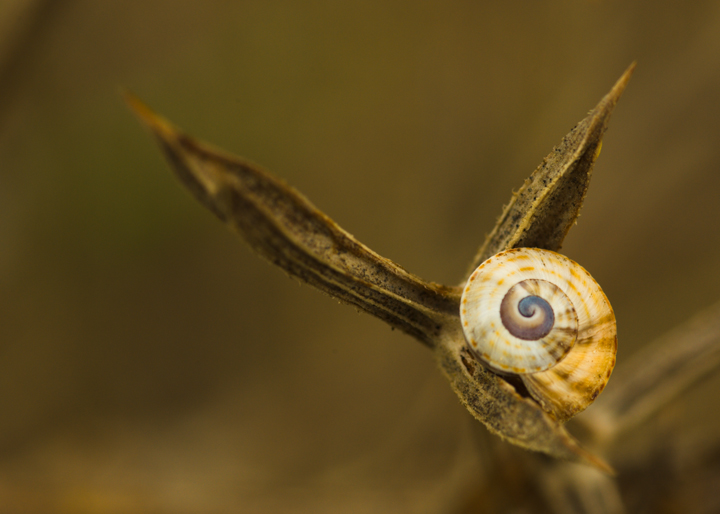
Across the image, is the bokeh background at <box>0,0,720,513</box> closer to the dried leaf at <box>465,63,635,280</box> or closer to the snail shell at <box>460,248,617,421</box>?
the snail shell at <box>460,248,617,421</box>

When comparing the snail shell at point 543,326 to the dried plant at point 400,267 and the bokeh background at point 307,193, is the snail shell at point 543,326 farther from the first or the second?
the bokeh background at point 307,193

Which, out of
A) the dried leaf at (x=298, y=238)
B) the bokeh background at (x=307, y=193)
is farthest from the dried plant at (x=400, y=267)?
the bokeh background at (x=307, y=193)

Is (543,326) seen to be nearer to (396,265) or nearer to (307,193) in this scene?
(396,265)

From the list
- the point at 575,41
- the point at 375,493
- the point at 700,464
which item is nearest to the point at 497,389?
the point at 700,464

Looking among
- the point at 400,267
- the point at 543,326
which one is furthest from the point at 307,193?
the point at 543,326

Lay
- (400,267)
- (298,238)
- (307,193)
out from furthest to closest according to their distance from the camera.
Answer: (307,193), (400,267), (298,238)

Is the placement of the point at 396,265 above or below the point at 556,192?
below
